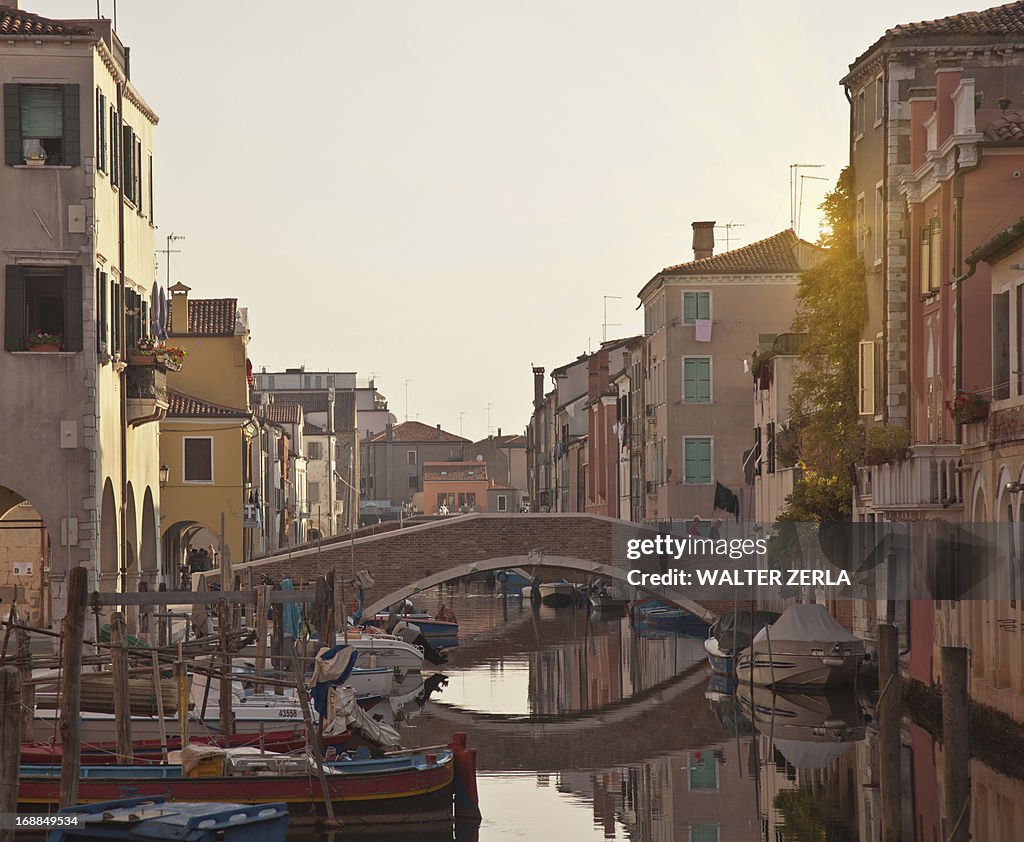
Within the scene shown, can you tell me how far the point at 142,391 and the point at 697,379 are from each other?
25186 mm

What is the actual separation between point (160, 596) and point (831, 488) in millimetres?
13431

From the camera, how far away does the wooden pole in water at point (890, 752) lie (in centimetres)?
1477

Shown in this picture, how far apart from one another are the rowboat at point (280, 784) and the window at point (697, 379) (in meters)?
33.2

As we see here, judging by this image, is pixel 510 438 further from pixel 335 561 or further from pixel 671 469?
pixel 335 561

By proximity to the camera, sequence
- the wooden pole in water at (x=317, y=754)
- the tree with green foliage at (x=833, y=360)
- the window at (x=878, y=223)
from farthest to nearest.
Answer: the tree with green foliage at (x=833, y=360) → the window at (x=878, y=223) → the wooden pole in water at (x=317, y=754)

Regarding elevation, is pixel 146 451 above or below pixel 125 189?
below

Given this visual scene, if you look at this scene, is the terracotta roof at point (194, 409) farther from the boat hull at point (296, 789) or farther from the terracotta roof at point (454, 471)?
the terracotta roof at point (454, 471)

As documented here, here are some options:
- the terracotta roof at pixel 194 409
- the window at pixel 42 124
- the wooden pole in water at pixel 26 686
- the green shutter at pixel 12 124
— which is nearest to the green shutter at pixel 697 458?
the terracotta roof at pixel 194 409

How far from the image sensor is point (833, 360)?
1198 inches

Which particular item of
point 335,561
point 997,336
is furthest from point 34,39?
point 335,561

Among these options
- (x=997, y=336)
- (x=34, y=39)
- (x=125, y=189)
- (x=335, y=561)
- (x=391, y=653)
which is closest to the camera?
(x=997, y=336)

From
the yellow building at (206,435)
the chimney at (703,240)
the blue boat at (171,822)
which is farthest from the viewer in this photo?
the chimney at (703,240)

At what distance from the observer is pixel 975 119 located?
75.8ft

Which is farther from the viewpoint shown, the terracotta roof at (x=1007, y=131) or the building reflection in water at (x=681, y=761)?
the terracotta roof at (x=1007, y=131)
